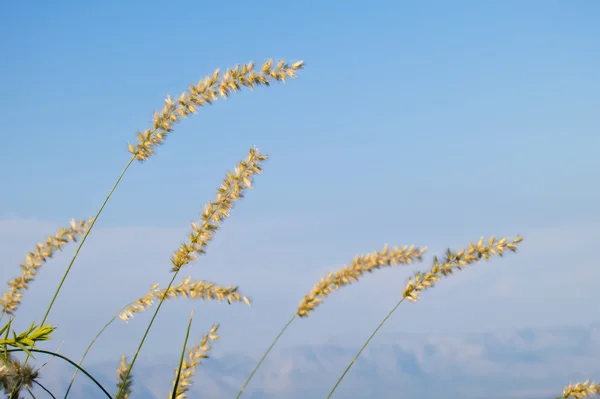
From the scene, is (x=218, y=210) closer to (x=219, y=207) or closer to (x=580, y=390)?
(x=219, y=207)

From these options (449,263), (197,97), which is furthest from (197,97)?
(449,263)

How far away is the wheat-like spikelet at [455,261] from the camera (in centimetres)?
336

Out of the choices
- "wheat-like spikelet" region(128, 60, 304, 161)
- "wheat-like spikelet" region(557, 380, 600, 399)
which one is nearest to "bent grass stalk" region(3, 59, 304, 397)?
→ "wheat-like spikelet" region(128, 60, 304, 161)

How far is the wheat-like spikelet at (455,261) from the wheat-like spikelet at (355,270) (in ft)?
0.72

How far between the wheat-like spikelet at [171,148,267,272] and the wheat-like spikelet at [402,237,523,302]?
943mm

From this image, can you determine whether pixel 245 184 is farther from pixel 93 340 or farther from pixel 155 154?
pixel 93 340

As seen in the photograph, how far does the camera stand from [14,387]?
285 cm

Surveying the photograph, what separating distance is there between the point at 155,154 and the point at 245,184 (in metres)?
0.92

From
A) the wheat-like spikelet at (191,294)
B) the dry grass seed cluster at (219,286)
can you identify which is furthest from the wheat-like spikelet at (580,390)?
the wheat-like spikelet at (191,294)

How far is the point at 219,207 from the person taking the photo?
3.39m

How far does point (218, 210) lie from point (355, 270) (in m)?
0.73

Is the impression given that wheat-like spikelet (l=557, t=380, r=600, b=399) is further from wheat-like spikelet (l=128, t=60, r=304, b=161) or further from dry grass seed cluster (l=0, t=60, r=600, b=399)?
wheat-like spikelet (l=128, t=60, r=304, b=161)

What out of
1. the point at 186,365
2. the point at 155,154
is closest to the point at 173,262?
the point at 186,365

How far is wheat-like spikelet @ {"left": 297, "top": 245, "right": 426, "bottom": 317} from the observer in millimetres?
3160
